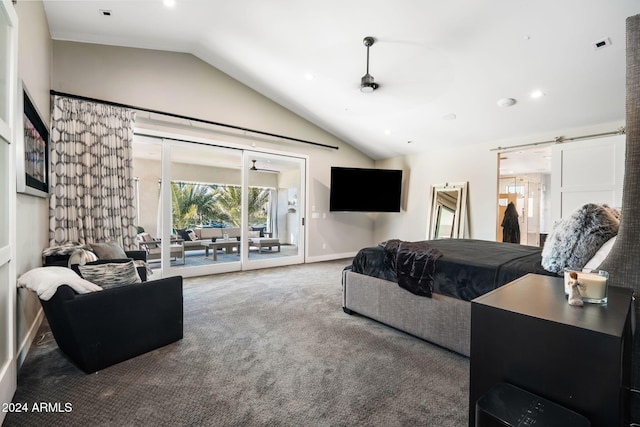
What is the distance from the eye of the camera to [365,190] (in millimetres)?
6238

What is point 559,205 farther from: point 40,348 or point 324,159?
point 40,348

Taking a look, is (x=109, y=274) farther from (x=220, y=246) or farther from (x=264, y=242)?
(x=264, y=242)

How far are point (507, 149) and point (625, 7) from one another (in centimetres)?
271

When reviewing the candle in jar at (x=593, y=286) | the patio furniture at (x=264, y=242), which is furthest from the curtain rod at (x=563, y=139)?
the patio furniture at (x=264, y=242)

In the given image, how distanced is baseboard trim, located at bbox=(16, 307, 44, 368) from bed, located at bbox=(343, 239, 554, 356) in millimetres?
2737

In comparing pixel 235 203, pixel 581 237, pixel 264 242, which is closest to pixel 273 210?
pixel 264 242

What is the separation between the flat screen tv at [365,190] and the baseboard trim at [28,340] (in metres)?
4.58

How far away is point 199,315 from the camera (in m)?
3.14

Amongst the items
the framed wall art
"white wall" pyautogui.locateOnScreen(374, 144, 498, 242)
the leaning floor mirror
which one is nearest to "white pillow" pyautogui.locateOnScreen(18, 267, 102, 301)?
the framed wall art

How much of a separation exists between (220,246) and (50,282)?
11.5 ft

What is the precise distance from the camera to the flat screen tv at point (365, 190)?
19.9ft

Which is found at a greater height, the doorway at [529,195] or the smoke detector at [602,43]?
the smoke detector at [602,43]

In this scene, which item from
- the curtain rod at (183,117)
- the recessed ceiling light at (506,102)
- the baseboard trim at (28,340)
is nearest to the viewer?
the baseboard trim at (28,340)

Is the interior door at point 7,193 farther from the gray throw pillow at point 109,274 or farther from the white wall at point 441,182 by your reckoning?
the white wall at point 441,182
